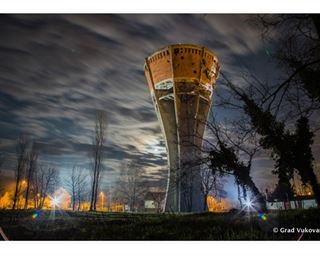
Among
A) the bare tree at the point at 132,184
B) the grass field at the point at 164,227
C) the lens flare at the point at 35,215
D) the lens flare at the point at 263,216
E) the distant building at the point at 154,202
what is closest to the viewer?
the grass field at the point at 164,227

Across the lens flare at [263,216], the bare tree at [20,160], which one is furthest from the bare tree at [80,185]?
the lens flare at [263,216]

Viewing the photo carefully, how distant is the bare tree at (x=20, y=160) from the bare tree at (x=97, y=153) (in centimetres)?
97

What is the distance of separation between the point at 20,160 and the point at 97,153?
3.63 feet

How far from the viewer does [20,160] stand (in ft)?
13.4

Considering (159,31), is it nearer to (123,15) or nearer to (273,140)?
(123,15)

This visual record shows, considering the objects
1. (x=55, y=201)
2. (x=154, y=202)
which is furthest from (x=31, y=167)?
(x=154, y=202)

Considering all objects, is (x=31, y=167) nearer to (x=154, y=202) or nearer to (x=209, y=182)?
(x=154, y=202)

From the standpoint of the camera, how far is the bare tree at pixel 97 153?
14.2 ft

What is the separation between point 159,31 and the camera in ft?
13.6

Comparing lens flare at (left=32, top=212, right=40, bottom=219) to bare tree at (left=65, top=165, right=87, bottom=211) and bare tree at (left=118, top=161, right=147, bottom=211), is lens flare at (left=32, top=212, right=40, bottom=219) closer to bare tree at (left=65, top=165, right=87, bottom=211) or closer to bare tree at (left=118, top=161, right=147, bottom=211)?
bare tree at (left=65, top=165, right=87, bottom=211)

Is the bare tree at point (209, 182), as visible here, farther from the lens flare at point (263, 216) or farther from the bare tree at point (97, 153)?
the bare tree at point (97, 153)

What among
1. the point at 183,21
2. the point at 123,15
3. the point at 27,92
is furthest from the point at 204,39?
the point at 27,92

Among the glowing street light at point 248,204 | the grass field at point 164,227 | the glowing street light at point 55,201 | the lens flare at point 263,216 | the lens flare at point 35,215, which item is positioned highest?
the glowing street light at point 55,201

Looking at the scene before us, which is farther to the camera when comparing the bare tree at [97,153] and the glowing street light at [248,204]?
the bare tree at [97,153]
